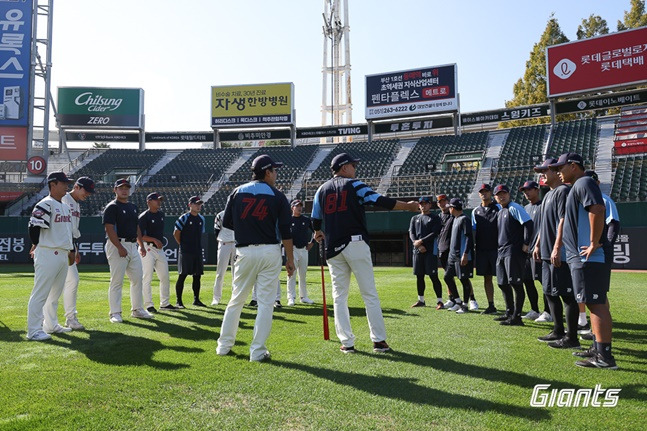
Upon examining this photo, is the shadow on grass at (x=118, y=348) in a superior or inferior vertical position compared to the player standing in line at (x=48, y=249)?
inferior

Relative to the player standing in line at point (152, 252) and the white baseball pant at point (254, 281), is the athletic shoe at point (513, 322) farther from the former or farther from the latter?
the player standing in line at point (152, 252)

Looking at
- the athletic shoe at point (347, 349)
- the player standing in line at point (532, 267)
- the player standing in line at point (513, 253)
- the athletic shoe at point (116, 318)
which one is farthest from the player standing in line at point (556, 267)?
the athletic shoe at point (116, 318)

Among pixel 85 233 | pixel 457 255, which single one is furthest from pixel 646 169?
pixel 85 233

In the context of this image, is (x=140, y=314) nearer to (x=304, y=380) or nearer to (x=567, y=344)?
(x=304, y=380)

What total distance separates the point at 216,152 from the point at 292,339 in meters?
35.9

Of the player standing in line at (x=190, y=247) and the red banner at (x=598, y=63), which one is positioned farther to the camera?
the red banner at (x=598, y=63)

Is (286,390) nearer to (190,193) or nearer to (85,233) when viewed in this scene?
(85,233)

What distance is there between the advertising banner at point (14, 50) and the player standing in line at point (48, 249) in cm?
3058

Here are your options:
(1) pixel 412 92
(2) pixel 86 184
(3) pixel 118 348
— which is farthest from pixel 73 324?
(1) pixel 412 92

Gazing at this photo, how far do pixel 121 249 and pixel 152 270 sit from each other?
5.91ft

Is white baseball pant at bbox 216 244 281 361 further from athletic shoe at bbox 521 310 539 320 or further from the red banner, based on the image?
the red banner

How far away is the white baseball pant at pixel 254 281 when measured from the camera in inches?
198

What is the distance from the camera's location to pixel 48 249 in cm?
625

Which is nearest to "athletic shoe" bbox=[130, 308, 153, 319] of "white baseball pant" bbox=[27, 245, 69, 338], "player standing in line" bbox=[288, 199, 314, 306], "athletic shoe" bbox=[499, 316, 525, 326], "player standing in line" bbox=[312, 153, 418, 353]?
"white baseball pant" bbox=[27, 245, 69, 338]
